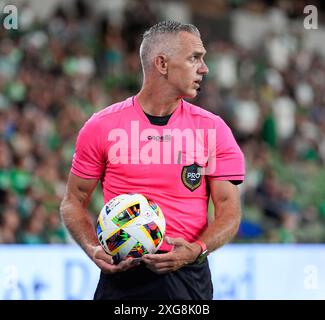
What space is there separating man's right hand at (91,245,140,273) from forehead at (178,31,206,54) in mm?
1119

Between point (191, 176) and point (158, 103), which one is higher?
point (158, 103)

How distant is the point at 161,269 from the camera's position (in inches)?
200

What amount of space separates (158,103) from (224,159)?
46 cm

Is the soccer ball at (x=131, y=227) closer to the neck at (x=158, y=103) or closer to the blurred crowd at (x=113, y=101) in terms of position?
the neck at (x=158, y=103)

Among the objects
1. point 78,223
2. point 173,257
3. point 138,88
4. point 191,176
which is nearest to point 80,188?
point 78,223

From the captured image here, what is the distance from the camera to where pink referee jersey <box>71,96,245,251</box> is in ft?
17.5

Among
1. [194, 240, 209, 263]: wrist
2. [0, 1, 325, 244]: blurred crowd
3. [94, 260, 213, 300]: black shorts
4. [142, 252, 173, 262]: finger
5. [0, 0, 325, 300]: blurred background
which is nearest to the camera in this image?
[142, 252, 173, 262]: finger

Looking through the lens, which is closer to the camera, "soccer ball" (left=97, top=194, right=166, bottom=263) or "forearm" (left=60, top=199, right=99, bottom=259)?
"soccer ball" (left=97, top=194, right=166, bottom=263)

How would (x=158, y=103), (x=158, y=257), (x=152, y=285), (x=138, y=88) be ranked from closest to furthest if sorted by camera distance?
(x=158, y=257) < (x=152, y=285) < (x=158, y=103) < (x=138, y=88)

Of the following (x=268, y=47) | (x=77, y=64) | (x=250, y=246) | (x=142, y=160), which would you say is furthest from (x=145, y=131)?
(x=268, y=47)

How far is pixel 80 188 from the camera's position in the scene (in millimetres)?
5504

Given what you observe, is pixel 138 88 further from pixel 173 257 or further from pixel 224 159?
pixel 173 257

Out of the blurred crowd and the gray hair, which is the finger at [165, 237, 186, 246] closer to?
the gray hair

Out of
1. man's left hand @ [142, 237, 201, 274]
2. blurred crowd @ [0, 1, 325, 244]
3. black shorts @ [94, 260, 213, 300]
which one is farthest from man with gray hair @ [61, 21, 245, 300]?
blurred crowd @ [0, 1, 325, 244]
